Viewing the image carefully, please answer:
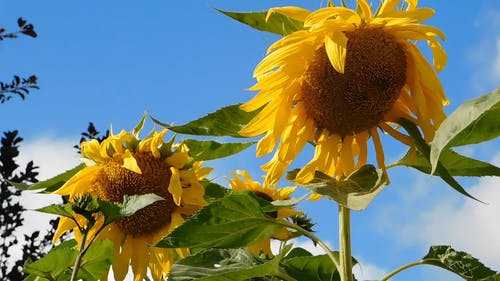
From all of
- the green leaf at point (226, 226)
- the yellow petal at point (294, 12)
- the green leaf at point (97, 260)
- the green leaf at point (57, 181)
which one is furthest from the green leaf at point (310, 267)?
the green leaf at point (57, 181)

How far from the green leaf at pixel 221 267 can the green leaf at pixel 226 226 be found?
8 cm

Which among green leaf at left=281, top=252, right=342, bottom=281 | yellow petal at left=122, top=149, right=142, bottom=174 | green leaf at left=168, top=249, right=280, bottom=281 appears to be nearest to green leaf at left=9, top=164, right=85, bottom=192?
yellow petal at left=122, top=149, right=142, bottom=174

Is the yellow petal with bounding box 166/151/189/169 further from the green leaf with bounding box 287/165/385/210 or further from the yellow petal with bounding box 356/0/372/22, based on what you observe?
the yellow petal with bounding box 356/0/372/22

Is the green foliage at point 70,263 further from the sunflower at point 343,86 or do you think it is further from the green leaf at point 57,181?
the sunflower at point 343,86

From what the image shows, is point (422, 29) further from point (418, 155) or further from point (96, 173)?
point (96, 173)

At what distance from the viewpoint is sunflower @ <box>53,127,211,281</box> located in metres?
2.83

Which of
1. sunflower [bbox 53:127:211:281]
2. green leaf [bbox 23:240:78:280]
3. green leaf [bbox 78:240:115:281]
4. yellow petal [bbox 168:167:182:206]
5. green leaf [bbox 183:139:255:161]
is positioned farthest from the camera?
sunflower [bbox 53:127:211:281]

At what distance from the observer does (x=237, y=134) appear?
7.03ft

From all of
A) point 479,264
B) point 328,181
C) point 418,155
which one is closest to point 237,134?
point 328,181

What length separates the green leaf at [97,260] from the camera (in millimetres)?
2629

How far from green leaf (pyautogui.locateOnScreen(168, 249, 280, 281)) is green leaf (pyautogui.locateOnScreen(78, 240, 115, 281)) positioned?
56cm

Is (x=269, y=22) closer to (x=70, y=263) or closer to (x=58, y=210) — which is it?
(x=58, y=210)

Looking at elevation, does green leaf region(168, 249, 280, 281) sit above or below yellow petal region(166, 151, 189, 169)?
below

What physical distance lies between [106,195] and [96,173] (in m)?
0.10
